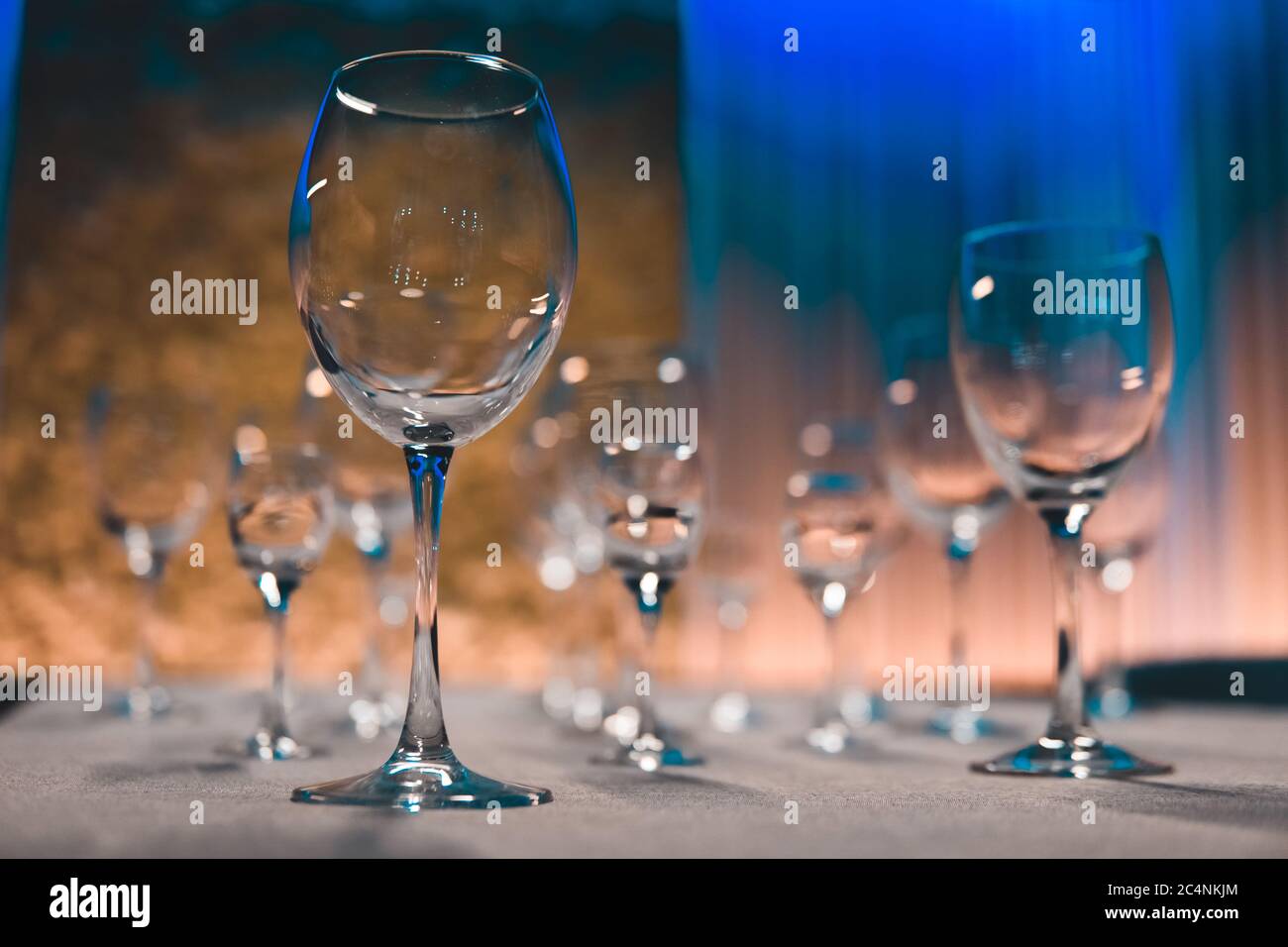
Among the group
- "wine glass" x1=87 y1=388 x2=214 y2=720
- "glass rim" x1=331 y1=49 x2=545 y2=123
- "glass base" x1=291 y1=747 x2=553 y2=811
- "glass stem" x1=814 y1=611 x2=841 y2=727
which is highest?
"glass rim" x1=331 y1=49 x2=545 y2=123

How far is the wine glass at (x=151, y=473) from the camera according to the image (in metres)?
1.37

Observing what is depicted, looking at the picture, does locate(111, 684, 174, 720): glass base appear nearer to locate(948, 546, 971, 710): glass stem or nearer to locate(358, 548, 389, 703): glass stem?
locate(358, 548, 389, 703): glass stem

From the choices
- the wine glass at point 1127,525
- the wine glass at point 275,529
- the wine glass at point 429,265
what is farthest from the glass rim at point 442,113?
the wine glass at point 1127,525

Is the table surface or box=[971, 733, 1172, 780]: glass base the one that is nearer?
the table surface

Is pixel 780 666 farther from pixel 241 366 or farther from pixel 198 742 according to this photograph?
pixel 198 742

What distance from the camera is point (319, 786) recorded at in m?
0.61

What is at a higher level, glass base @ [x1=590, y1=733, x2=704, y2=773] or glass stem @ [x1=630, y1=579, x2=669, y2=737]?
glass stem @ [x1=630, y1=579, x2=669, y2=737]

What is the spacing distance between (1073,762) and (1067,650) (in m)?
0.07

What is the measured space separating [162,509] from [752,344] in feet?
9.66

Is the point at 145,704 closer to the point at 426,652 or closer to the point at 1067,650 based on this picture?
the point at 426,652

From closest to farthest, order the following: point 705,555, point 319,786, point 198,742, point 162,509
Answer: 1. point 319,786
2. point 198,742
3. point 162,509
4. point 705,555

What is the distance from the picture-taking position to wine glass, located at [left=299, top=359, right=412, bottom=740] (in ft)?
3.92

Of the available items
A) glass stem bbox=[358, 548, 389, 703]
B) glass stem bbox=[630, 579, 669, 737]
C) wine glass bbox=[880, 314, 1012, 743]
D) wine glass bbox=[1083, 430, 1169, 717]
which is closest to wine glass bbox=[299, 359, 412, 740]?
glass stem bbox=[358, 548, 389, 703]
